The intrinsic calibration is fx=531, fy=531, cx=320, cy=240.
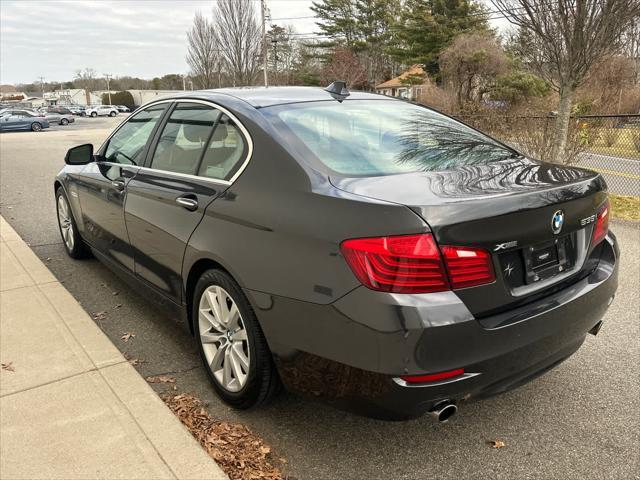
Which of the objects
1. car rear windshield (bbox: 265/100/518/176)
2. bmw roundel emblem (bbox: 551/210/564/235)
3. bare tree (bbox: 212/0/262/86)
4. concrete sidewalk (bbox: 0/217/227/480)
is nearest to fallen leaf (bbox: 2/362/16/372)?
concrete sidewalk (bbox: 0/217/227/480)

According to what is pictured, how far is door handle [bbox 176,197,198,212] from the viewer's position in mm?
2863

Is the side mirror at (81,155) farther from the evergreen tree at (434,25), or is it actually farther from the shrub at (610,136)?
the evergreen tree at (434,25)

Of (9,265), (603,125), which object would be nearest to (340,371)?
(9,265)

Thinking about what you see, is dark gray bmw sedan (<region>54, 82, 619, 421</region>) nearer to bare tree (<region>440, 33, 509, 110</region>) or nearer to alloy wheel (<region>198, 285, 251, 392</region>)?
alloy wheel (<region>198, 285, 251, 392</region>)

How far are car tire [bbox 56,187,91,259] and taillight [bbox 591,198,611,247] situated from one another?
4.35 m

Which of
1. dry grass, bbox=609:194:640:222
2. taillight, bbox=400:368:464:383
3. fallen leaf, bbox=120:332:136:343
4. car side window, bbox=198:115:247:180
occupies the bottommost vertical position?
fallen leaf, bbox=120:332:136:343

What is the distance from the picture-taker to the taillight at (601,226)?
103 inches

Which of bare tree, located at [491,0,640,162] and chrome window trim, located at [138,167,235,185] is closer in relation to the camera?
chrome window trim, located at [138,167,235,185]

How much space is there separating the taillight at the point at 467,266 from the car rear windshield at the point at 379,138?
0.65 meters

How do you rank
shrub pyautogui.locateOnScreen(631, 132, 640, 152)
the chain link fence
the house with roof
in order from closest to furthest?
the chain link fence < shrub pyautogui.locateOnScreen(631, 132, 640, 152) < the house with roof

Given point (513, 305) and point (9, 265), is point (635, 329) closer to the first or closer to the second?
point (513, 305)

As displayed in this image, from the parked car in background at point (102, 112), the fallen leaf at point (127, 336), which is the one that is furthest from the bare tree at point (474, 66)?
the parked car in background at point (102, 112)

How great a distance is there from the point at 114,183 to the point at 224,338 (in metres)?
1.74

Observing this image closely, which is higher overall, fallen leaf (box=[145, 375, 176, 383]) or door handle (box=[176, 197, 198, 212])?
door handle (box=[176, 197, 198, 212])
